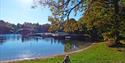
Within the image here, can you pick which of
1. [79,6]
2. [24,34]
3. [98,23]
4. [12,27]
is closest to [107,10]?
[98,23]

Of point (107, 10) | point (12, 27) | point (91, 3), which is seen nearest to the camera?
point (91, 3)

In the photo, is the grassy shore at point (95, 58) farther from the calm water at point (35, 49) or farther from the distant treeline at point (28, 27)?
the distant treeline at point (28, 27)

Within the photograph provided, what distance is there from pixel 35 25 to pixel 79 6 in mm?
159113

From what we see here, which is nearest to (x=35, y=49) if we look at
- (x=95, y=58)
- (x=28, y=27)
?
(x=95, y=58)

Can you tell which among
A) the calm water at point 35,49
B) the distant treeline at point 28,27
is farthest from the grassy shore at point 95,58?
the distant treeline at point 28,27

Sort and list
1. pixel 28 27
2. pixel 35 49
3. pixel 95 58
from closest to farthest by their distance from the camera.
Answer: pixel 95 58 → pixel 35 49 → pixel 28 27

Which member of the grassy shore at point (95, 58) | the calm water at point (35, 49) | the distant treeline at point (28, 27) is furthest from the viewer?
the distant treeline at point (28, 27)

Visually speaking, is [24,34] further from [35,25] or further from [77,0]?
[77,0]

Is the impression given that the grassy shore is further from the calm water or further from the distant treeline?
the distant treeline

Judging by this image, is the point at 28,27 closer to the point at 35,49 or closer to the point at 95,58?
the point at 35,49

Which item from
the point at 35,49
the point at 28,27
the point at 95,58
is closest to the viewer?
the point at 95,58

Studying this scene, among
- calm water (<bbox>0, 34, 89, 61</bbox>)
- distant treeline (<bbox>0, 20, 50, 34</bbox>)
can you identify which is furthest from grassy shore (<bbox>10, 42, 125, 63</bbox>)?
distant treeline (<bbox>0, 20, 50, 34</bbox>)

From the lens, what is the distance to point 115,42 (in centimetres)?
4053

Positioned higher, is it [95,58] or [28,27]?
[95,58]
